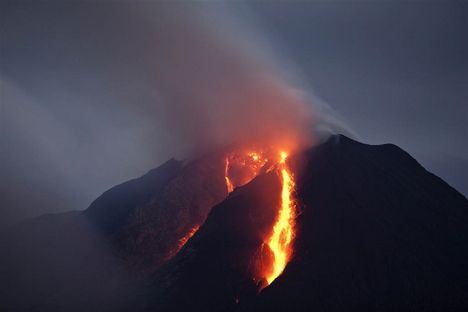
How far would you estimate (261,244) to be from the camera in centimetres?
5047

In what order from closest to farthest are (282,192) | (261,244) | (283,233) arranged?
1. (261,244)
2. (283,233)
3. (282,192)

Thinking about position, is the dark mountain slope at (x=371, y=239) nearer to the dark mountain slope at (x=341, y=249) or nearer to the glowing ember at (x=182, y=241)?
the dark mountain slope at (x=341, y=249)

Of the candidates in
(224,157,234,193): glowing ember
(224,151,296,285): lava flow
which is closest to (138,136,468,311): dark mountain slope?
(224,151,296,285): lava flow

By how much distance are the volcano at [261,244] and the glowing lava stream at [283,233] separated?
47 cm

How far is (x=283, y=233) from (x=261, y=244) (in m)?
3.19

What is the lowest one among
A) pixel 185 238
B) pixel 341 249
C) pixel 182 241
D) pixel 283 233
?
pixel 182 241

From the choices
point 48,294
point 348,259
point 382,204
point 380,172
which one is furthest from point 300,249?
point 48,294

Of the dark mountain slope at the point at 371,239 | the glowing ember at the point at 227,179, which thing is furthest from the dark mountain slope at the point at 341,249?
the glowing ember at the point at 227,179

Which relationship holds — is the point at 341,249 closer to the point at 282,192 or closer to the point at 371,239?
the point at 371,239

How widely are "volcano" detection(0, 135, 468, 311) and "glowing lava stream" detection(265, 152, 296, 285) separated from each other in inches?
18.3

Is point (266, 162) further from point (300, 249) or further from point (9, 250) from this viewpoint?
point (9, 250)

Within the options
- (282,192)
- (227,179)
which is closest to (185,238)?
(227,179)

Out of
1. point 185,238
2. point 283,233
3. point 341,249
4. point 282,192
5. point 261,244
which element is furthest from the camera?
point 185,238

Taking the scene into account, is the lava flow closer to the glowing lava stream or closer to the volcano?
the glowing lava stream
